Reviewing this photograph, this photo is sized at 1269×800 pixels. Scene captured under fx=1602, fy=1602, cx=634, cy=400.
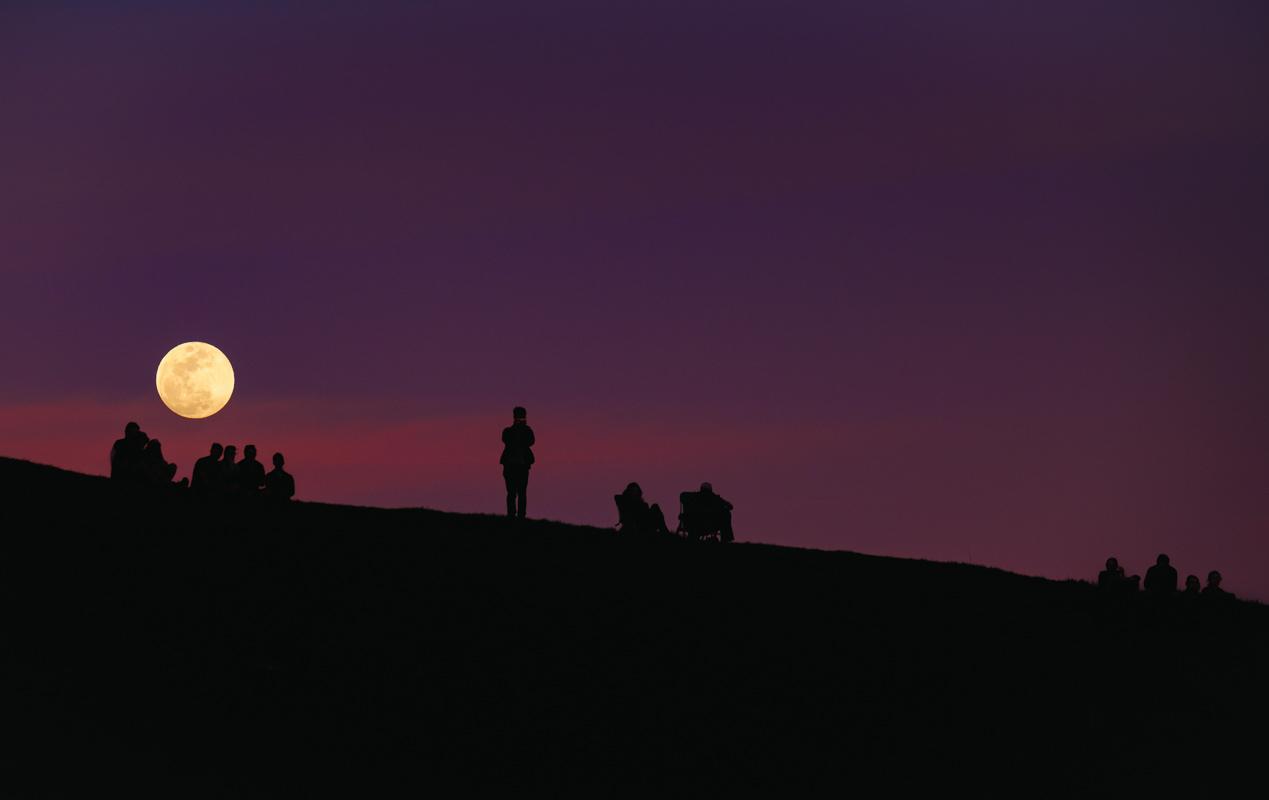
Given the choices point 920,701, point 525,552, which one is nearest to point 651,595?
point 525,552

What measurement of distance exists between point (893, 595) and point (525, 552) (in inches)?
313

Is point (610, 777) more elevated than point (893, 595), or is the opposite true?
point (893, 595)

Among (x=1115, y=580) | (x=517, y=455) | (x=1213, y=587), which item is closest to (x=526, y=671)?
(x=517, y=455)

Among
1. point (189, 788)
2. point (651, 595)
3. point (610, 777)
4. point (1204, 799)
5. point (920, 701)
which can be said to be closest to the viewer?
point (189, 788)

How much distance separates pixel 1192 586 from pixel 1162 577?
1.53 metres

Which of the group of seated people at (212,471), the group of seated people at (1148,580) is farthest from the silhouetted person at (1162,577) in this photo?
the group of seated people at (212,471)

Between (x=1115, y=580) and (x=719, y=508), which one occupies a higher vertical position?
(x=719, y=508)

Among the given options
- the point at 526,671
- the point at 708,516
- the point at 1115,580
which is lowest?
the point at 526,671

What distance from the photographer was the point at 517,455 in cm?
3331

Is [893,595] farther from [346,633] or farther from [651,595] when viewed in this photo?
[346,633]

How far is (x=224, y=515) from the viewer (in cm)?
3119

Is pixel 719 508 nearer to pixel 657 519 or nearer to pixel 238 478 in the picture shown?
pixel 657 519

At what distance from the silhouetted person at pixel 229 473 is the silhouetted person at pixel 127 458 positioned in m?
1.81

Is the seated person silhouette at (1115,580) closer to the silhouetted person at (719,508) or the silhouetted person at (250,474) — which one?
the silhouetted person at (719,508)
